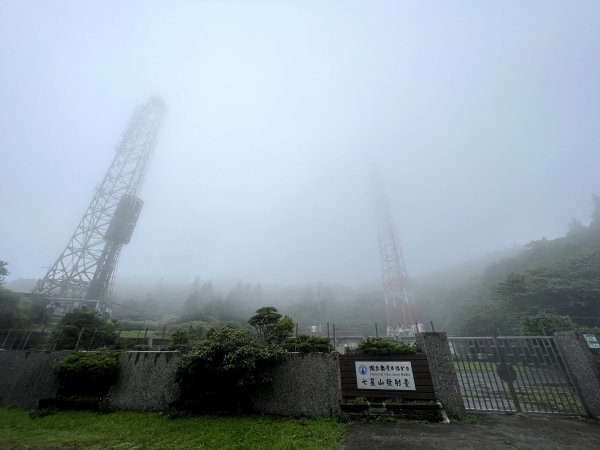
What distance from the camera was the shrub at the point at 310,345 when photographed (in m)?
10.1

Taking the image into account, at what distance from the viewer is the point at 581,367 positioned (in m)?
→ 8.07

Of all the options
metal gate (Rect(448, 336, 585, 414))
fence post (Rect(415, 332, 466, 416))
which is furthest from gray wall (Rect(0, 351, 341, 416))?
metal gate (Rect(448, 336, 585, 414))

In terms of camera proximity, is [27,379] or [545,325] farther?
[545,325]

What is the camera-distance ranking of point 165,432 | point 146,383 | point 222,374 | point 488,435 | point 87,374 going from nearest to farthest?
point 488,435 → point 165,432 → point 222,374 → point 146,383 → point 87,374

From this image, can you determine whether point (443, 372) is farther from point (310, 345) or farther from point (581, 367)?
point (310, 345)

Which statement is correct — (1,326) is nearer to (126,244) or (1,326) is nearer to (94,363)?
(126,244)

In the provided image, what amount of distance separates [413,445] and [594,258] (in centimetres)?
5887

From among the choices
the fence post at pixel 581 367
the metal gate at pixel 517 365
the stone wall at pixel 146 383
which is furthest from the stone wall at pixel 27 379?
the fence post at pixel 581 367

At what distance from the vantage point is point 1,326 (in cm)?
2484

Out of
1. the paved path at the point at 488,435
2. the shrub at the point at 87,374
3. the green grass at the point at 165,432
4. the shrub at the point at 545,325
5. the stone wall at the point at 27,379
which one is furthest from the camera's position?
the shrub at the point at 545,325

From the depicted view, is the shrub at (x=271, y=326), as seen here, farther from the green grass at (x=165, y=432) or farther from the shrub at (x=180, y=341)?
the green grass at (x=165, y=432)

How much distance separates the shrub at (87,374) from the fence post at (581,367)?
14.8m

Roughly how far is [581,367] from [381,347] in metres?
5.38

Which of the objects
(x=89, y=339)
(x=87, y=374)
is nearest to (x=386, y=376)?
(x=87, y=374)
